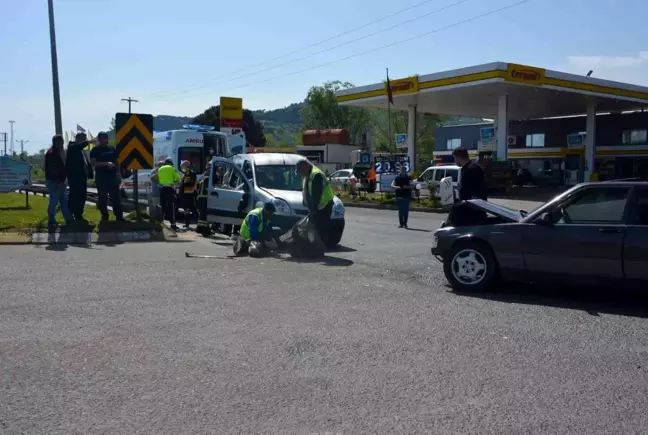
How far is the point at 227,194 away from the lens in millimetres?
14945

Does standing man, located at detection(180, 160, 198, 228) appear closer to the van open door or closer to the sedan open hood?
the van open door

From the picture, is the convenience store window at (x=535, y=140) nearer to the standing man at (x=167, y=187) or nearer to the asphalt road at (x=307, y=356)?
the standing man at (x=167, y=187)

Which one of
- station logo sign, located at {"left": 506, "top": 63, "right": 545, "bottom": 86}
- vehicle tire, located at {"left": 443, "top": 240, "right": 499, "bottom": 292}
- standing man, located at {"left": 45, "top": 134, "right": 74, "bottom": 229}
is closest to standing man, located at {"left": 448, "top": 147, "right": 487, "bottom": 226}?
vehicle tire, located at {"left": 443, "top": 240, "right": 499, "bottom": 292}

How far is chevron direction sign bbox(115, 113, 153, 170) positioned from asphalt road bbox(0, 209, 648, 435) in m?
5.14

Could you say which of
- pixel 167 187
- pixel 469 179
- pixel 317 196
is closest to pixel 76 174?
pixel 167 187

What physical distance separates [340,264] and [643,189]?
189 inches

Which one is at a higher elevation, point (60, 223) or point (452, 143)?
point (452, 143)

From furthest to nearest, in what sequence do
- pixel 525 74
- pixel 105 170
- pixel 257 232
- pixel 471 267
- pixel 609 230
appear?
1. pixel 525 74
2. pixel 105 170
3. pixel 257 232
4. pixel 471 267
5. pixel 609 230

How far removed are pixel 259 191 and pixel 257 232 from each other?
2.38 meters

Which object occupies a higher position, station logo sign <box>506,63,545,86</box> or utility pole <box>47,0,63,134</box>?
station logo sign <box>506,63,545,86</box>

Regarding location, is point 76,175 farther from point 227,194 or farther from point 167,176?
point 227,194

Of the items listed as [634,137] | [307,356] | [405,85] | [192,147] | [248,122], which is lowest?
[307,356]

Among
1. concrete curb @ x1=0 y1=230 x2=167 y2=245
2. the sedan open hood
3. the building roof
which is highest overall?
the building roof

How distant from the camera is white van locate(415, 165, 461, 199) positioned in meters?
27.8
